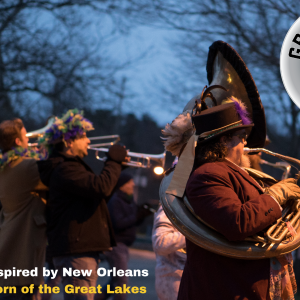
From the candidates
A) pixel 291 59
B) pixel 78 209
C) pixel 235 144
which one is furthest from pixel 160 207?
pixel 291 59

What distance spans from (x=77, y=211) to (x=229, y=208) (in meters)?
1.96

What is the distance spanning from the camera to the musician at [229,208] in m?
1.91

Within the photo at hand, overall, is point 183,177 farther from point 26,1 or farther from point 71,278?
point 26,1

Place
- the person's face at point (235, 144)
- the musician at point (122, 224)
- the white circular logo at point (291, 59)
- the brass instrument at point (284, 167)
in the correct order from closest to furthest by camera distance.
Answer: the person's face at point (235, 144)
the brass instrument at point (284, 167)
the white circular logo at point (291, 59)
the musician at point (122, 224)

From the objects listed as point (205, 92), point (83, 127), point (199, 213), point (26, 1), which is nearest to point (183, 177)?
point (199, 213)

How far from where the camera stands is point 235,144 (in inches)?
87.0

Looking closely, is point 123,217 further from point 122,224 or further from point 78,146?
point 78,146

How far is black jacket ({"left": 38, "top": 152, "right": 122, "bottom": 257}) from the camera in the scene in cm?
346

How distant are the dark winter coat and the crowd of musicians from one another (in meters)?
0.01

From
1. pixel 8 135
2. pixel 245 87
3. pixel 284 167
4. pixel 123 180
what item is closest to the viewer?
pixel 245 87

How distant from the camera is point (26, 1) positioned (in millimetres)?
8750

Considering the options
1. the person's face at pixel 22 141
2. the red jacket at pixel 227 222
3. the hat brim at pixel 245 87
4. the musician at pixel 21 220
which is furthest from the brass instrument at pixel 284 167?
the person's face at pixel 22 141

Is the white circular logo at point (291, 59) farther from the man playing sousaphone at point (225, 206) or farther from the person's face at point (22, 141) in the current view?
the person's face at point (22, 141)

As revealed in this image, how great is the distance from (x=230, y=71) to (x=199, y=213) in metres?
0.99
